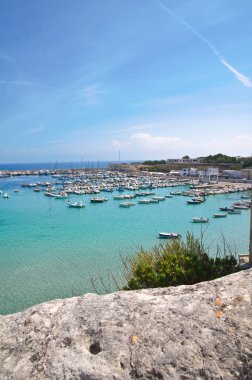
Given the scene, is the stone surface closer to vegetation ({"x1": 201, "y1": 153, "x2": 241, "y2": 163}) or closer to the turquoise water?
the turquoise water

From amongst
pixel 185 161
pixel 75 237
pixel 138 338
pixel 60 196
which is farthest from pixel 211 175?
pixel 138 338

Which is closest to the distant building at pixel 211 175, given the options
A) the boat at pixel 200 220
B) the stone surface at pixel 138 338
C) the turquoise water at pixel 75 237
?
the turquoise water at pixel 75 237

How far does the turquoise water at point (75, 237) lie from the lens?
723 inches

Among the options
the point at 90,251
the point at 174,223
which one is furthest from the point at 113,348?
the point at 174,223

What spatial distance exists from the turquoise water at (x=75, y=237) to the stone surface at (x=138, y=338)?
10.9m

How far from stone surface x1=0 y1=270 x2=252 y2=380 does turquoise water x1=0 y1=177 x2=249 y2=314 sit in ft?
35.7

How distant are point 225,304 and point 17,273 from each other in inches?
785

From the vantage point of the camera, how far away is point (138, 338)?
287 cm

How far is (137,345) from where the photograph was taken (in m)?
2.82

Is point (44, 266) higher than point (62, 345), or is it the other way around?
point (62, 345)

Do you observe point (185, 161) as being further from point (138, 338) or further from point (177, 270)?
point (138, 338)

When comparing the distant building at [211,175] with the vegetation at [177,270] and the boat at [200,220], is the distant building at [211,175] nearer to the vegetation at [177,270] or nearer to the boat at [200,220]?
the boat at [200,220]

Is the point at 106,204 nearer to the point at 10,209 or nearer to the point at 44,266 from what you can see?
the point at 10,209

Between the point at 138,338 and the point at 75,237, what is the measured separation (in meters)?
29.2
